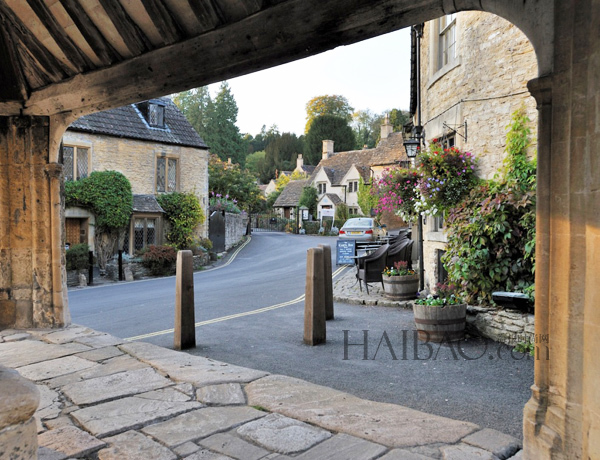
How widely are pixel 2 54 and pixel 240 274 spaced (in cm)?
1148

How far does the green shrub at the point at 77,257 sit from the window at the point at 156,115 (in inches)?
278

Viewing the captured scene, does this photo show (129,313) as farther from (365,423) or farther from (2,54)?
(365,423)

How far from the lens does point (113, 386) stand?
399 centimetres

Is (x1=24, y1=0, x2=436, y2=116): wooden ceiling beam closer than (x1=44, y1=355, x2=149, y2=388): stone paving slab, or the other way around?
(x1=24, y1=0, x2=436, y2=116): wooden ceiling beam

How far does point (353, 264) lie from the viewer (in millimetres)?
17453

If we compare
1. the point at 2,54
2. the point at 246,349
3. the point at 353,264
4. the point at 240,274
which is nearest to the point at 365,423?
the point at 246,349

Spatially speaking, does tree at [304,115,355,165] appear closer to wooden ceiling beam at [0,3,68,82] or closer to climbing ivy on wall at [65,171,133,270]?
climbing ivy on wall at [65,171,133,270]

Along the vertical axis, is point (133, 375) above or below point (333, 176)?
below

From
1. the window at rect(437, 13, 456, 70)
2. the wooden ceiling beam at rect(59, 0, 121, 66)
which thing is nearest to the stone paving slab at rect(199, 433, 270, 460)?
the wooden ceiling beam at rect(59, 0, 121, 66)

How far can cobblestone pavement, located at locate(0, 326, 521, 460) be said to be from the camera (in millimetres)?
2822

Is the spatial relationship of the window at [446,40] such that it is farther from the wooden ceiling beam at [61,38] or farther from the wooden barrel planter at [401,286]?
the wooden ceiling beam at [61,38]

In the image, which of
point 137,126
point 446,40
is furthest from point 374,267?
point 137,126

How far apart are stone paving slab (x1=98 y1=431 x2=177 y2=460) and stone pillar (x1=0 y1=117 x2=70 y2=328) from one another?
3.73m

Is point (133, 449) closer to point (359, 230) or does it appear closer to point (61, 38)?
point (61, 38)
